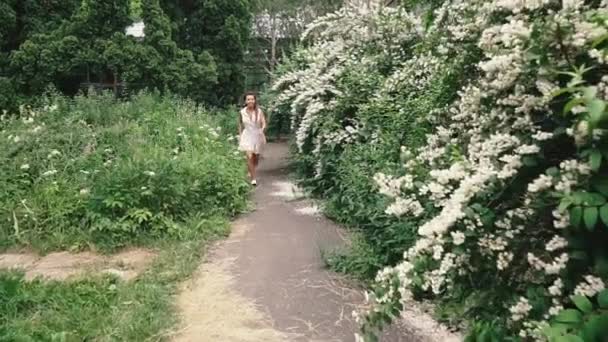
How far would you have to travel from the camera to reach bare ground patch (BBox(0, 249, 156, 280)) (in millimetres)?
4895

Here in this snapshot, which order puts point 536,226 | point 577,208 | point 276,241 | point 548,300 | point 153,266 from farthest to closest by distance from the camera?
point 276,241 < point 153,266 < point 536,226 < point 548,300 < point 577,208

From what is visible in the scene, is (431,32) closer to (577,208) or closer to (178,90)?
(577,208)

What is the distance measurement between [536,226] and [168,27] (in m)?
11.5

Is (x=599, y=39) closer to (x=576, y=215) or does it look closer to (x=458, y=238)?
(x=576, y=215)

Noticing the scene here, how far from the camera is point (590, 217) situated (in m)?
1.43

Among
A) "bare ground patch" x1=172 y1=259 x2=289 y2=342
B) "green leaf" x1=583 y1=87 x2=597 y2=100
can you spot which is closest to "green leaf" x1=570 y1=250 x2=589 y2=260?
"green leaf" x1=583 y1=87 x2=597 y2=100

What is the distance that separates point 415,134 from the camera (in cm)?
455

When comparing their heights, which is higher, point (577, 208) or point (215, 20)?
point (215, 20)

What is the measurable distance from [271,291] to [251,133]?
4.70m

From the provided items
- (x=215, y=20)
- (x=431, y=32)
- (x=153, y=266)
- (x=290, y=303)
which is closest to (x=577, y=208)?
(x=431, y=32)

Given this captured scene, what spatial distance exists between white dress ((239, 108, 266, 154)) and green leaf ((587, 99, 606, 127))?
7710 mm

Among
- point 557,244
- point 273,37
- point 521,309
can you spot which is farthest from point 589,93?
point 273,37

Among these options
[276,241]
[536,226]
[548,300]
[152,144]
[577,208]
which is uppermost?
[577,208]

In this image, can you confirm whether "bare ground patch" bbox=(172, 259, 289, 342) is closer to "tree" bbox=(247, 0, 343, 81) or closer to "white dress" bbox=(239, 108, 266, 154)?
"white dress" bbox=(239, 108, 266, 154)
